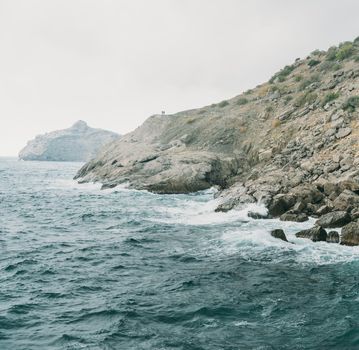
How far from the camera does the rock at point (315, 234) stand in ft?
82.8

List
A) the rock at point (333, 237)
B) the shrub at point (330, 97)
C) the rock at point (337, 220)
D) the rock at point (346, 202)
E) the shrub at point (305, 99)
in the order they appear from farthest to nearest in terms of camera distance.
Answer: the shrub at point (305, 99) → the shrub at point (330, 97) → the rock at point (346, 202) → the rock at point (337, 220) → the rock at point (333, 237)

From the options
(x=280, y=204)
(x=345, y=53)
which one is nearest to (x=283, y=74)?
(x=345, y=53)

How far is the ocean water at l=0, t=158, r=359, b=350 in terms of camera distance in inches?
546

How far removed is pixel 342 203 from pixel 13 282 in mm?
23711

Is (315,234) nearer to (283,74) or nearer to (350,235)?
(350,235)

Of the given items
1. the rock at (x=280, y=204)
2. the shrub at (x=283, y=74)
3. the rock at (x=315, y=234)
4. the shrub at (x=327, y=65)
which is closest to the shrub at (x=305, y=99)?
the shrub at (x=327, y=65)

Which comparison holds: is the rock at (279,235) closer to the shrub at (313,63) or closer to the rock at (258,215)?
the rock at (258,215)

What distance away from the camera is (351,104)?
1833 inches

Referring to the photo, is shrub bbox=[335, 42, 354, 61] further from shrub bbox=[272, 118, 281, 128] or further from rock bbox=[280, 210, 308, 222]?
rock bbox=[280, 210, 308, 222]

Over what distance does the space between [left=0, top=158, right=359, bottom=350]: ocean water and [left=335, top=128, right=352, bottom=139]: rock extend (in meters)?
17.2

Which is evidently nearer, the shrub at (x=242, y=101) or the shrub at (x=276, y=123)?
the shrub at (x=276, y=123)

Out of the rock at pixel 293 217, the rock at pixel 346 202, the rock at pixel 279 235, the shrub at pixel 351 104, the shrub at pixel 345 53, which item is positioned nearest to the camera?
the rock at pixel 279 235

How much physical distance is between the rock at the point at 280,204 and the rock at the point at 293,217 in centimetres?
123

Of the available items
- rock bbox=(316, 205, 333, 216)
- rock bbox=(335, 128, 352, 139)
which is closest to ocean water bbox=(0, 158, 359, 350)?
rock bbox=(316, 205, 333, 216)
